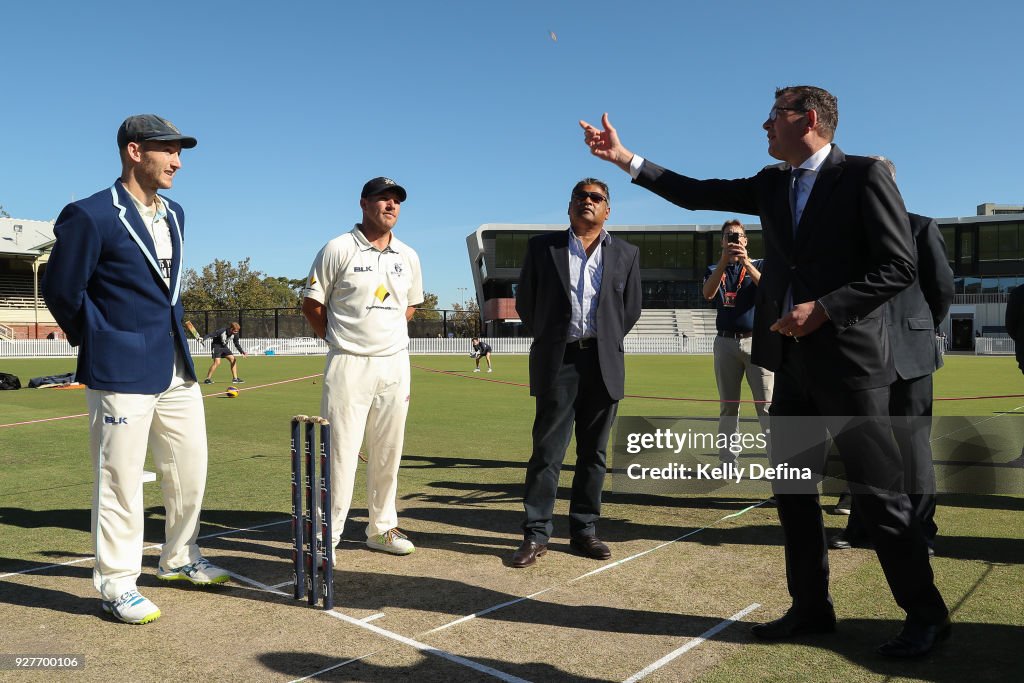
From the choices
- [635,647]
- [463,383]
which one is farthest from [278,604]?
[463,383]

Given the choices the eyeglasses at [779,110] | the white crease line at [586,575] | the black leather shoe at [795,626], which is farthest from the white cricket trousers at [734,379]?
the eyeglasses at [779,110]

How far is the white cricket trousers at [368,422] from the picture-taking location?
439 centimetres

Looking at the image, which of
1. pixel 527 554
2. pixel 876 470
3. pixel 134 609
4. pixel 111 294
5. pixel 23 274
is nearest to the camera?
pixel 876 470

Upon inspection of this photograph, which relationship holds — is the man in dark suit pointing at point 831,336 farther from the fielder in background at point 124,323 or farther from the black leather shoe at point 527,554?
the fielder in background at point 124,323

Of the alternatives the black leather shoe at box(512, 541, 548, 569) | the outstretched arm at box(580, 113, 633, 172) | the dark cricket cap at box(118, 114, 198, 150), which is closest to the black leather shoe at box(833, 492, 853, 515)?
the black leather shoe at box(512, 541, 548, 569)

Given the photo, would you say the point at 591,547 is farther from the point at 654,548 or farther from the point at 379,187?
the point at 379,187

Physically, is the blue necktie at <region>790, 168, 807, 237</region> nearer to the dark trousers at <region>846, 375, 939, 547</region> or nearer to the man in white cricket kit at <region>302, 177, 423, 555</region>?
the dark trousers at <region>846, 375, 939, 547</region>

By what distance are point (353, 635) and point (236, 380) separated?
19.4 metres

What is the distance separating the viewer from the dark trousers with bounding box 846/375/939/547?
12.8 feet

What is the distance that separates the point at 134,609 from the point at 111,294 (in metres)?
1.41

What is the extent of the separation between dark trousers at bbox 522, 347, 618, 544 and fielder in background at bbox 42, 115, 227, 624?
6.69 ft

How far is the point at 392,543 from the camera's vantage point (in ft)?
15.0

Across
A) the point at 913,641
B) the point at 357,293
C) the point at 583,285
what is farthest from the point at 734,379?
the point at 913,641

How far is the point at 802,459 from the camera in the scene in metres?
3.15
